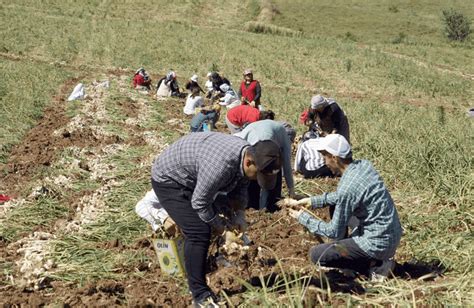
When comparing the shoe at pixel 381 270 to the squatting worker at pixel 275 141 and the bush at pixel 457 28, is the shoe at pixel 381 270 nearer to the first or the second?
the squatting worker at pixel 275 141

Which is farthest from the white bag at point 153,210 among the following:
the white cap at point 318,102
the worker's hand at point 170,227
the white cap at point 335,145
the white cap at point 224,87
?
the white cap at point 224,87

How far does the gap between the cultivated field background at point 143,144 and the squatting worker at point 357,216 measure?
0.20m

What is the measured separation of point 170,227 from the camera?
3502 millimetres

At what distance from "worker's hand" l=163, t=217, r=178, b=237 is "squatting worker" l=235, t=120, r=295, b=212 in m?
1.21

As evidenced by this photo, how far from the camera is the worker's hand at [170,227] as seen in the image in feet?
11.5

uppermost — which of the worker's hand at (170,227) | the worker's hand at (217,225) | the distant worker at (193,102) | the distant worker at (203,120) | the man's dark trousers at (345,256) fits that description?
the worker's hand at (217,225)

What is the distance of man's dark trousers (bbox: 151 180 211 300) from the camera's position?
3.07 metres

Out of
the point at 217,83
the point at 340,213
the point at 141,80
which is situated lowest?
the point at 141,80

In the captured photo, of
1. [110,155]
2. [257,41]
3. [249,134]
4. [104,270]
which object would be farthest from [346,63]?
[104,270]

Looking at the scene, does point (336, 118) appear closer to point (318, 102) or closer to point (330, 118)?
point (330, 118)

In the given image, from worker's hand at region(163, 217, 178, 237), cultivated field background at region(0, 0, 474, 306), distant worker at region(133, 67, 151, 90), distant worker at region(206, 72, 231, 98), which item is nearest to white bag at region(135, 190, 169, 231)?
worker's hand at region(163, 217, 178, 237)

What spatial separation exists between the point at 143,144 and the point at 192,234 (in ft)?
16.4

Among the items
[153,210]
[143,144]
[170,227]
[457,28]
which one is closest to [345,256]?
[170,227]

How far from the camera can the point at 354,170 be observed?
3.29 metres
